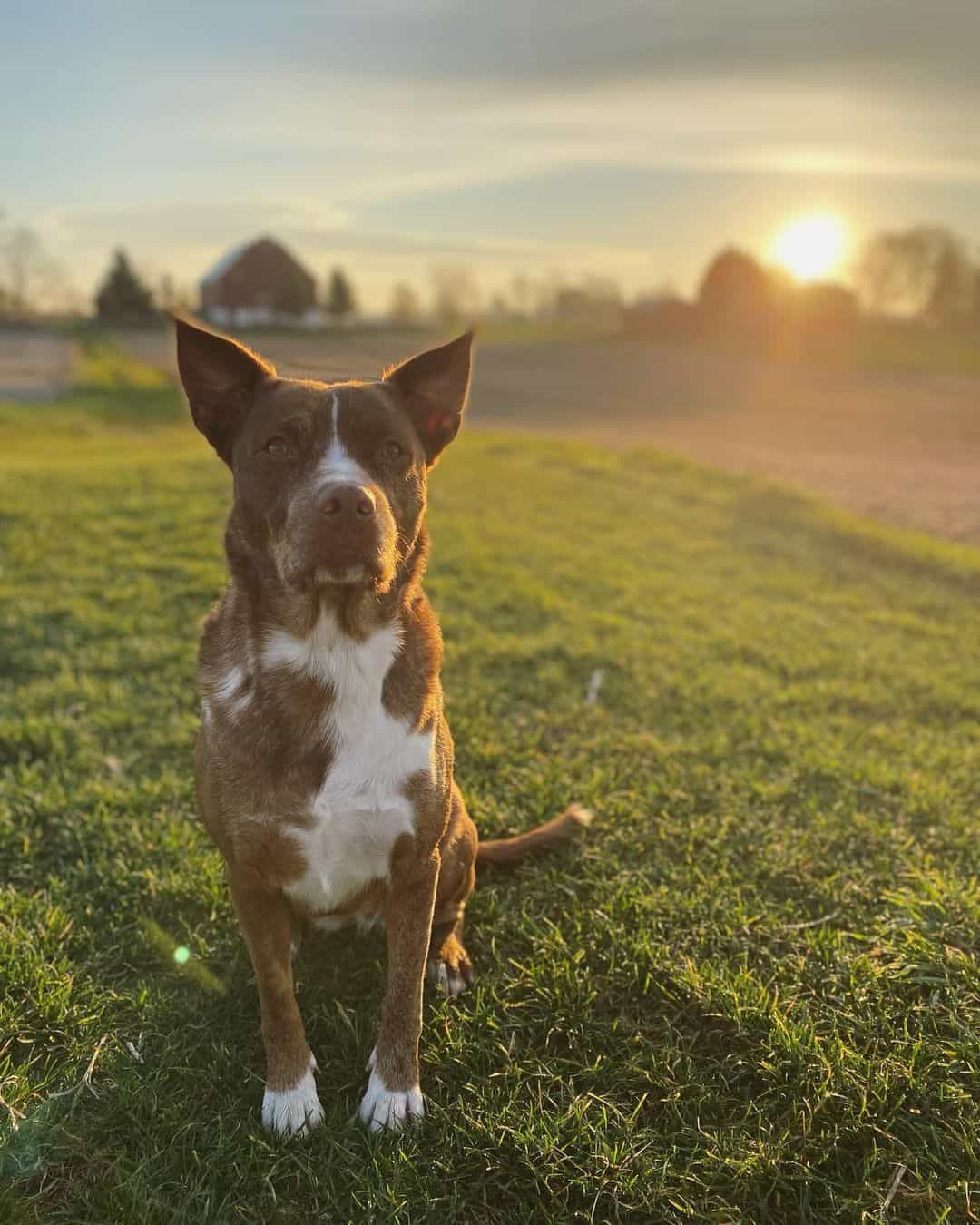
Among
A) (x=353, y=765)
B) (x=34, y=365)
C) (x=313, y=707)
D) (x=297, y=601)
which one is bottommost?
(x=34, y=365)

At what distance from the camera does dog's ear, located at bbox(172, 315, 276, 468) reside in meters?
2.47

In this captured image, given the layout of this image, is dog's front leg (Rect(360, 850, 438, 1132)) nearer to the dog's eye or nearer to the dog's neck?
the dog's neck

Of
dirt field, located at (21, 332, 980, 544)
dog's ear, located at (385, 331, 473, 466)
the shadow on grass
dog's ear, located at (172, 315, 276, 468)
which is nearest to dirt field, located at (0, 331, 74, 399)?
dirt field, located at (21, 332, 980, 544)

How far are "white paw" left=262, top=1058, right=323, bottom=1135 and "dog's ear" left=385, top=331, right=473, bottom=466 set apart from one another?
6.65 ft

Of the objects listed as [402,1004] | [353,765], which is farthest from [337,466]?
[402,1004]

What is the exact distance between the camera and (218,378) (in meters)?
2.58

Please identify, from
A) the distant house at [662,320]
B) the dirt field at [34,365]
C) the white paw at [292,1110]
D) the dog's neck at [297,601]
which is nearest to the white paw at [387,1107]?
the white paw at [292,1110]

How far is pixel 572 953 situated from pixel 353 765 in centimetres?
128

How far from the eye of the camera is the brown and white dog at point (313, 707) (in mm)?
2404

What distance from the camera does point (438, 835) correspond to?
8.27 feet

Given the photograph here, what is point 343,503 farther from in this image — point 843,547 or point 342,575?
point 843,547

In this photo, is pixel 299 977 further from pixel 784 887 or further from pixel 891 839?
pixel 891 839

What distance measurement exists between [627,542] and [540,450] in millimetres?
8346

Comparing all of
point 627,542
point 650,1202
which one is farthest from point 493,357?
point 650,1202
